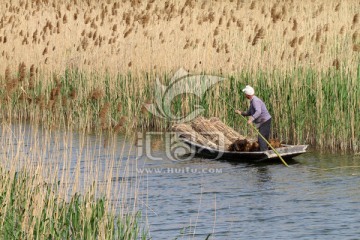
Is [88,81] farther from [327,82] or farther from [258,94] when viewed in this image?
[327,82]

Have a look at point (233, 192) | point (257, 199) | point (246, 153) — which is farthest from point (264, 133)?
point (257, 199)

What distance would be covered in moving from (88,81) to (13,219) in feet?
41.8

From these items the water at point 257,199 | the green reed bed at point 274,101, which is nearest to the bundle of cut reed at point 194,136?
the water at point 257,199

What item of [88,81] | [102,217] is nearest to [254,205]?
[102,217]

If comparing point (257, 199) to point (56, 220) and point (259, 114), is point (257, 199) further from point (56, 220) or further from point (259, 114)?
point (56, 220)

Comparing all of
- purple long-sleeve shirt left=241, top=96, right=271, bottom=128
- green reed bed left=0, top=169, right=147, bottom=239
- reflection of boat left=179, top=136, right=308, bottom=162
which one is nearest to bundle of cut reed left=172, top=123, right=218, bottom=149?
reflection of boat left=179, top=136, right=308, bottom=162

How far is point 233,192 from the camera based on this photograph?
622 inches

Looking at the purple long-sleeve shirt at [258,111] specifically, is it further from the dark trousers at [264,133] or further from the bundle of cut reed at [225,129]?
the bundle of cut reed at [225,129]

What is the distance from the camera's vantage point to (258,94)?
20.6 metres

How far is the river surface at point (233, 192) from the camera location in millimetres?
12609

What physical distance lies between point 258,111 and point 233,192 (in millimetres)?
2955

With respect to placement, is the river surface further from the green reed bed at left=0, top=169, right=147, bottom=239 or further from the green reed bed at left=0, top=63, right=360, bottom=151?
the green reed bed at left=0, top=63, right=360, bottom=151

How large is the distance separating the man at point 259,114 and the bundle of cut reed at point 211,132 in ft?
3.98

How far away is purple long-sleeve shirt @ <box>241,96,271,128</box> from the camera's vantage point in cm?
1836
